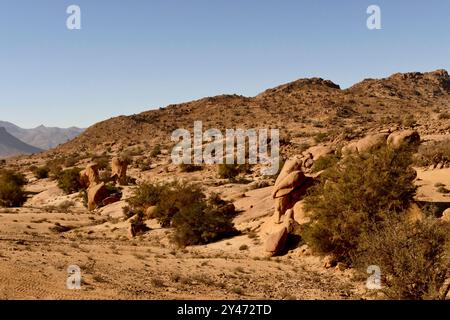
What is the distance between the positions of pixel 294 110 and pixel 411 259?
61.8 meters

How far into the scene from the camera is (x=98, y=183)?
121ft

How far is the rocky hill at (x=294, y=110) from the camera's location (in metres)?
62.1

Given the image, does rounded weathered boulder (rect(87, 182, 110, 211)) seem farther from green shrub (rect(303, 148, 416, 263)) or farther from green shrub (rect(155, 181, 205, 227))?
green shrub (rect(303, 148, 416, 263))

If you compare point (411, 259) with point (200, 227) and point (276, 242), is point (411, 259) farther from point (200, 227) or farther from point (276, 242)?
point (200, 227)

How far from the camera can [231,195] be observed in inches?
1086

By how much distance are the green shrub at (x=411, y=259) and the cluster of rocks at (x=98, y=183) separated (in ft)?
82.7

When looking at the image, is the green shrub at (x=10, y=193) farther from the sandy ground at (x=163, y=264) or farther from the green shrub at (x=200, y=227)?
the green shrub at (x=200, y=227)

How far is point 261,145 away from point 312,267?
30.0m

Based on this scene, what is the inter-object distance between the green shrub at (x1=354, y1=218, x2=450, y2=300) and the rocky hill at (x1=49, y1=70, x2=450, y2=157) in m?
41.0

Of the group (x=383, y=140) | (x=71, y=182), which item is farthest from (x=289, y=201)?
(x=71, y=182)

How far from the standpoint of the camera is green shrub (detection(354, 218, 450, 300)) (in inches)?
376

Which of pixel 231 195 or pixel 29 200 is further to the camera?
pixel 29 200
